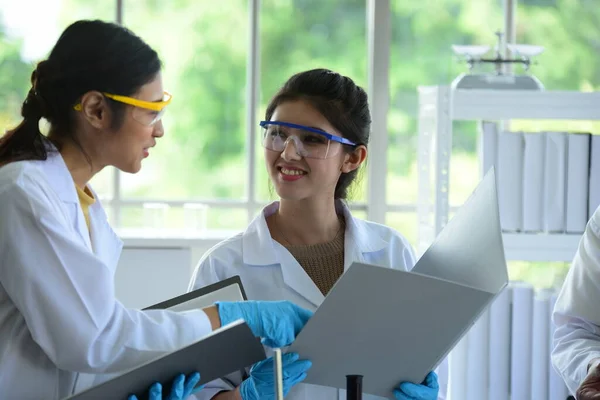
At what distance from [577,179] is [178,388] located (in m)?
1.90

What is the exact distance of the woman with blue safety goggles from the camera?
191cm

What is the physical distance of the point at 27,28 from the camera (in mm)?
4539

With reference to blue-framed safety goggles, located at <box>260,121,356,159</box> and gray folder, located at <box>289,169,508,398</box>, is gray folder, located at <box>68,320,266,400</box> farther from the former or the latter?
blue-framed safety goggles, located at <box>260,121,356,159</box>

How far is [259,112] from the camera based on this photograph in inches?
183

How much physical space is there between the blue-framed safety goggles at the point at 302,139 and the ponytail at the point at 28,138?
0.54 metres

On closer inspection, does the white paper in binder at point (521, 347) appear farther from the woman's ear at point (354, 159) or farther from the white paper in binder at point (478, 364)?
the woman's ear at point (354, 159)

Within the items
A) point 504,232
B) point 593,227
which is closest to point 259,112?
point 504,232

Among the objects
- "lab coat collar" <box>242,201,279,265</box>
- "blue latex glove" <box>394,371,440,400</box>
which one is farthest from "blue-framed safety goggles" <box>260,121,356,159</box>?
"blue latex glove" <box>394,371,440,400</box>

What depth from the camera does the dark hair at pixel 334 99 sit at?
6.54 ft

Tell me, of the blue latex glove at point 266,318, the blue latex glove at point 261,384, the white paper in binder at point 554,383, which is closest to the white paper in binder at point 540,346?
the white paper in binder at point 554,383

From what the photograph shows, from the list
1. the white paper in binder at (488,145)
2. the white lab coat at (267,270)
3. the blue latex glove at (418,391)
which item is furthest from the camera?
the white paper in binder at (488,145)

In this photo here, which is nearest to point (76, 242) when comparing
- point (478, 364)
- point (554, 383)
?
point (478, 364)

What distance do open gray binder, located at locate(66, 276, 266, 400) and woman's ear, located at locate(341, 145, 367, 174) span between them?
70cm

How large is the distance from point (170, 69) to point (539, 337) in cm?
261
